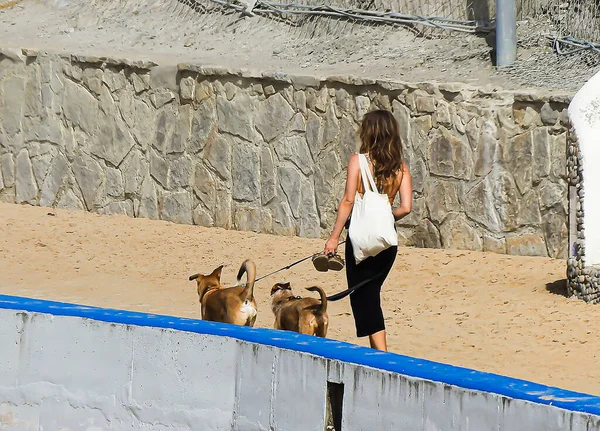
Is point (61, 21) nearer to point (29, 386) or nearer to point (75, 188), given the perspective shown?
point (75, 188)

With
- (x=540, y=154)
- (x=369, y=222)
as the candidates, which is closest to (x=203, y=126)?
(x=540, y=154)

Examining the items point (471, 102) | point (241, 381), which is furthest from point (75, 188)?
point (241, 381)

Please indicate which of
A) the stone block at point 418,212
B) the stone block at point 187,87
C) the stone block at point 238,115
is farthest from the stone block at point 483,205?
the stone block at point 187,87

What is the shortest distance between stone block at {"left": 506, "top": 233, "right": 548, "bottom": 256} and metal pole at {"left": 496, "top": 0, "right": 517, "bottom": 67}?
1.73 metres

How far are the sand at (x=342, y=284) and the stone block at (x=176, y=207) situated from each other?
0.15 m

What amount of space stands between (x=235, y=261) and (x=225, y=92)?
1800mm

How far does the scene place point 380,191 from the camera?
6832 mm

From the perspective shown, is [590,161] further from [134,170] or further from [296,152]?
[134,170]

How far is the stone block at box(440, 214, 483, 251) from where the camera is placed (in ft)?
33.4

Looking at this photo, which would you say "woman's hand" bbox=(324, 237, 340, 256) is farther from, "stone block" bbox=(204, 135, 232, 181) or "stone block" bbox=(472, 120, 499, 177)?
"stone block" bbox=(204, 135, 232, 181)

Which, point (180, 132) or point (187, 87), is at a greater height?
point (187, 87)

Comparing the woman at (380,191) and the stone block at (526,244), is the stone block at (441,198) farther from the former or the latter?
the woman at (380,191)

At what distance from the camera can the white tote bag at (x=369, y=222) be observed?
6.67 metres

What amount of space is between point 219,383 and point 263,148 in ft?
18.0
